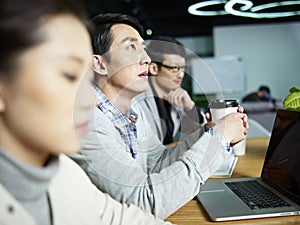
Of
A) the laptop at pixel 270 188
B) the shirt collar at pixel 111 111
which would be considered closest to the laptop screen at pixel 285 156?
the laptop at pixel 270 188

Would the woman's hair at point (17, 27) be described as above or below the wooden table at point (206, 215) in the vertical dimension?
above

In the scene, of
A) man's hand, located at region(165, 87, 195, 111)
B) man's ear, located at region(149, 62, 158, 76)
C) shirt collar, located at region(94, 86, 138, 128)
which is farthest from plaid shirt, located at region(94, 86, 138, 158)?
man's hand, located at region(165, 87, 195, 111)

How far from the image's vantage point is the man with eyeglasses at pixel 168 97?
0.91 metres

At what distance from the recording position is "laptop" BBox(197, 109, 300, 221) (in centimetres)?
87

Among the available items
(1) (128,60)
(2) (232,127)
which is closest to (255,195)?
(2) (232,127)

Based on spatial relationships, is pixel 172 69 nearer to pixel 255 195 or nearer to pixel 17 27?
pixel 255 195

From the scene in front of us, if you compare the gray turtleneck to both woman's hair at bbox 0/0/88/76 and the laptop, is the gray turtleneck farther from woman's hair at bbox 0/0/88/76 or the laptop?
the laptop

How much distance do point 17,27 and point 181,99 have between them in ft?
4.25

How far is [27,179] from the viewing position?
490mm

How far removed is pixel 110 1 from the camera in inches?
244

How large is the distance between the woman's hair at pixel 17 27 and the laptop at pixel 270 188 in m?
0.60

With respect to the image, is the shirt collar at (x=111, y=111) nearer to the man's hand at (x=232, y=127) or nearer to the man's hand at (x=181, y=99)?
the man's hand at (x=232, y=127)

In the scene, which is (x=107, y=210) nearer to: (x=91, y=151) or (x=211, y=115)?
(x=91, y=151)

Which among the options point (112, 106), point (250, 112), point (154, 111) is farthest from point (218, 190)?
point (250, 112)
